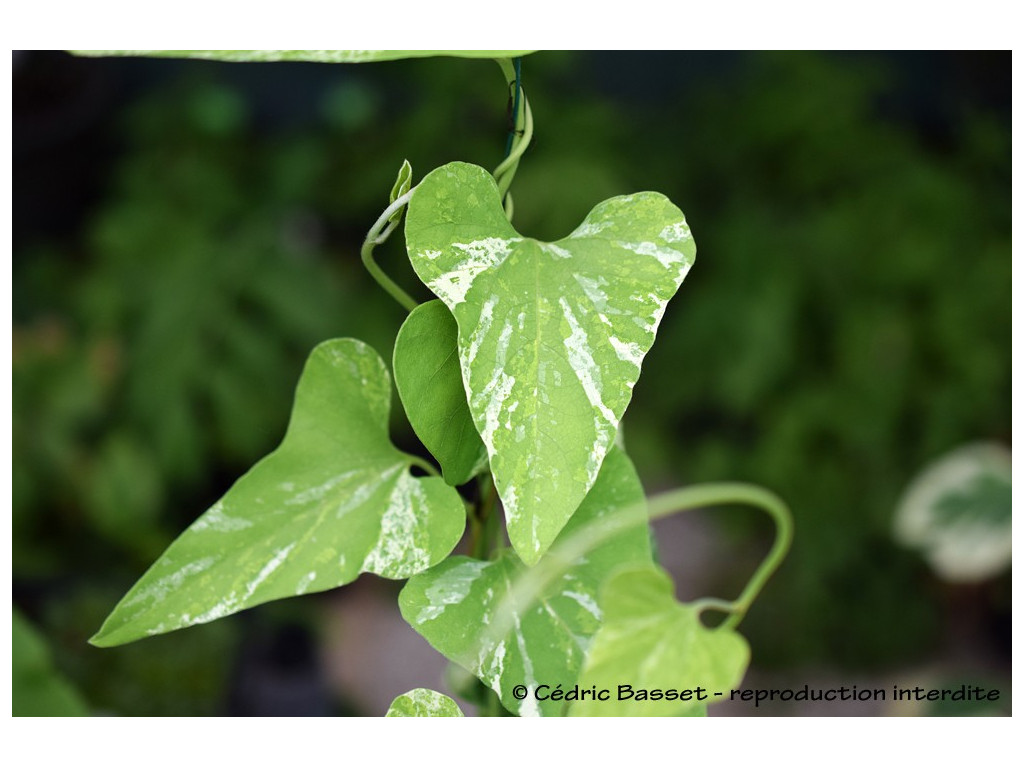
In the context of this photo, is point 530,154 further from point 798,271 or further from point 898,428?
point 898,428

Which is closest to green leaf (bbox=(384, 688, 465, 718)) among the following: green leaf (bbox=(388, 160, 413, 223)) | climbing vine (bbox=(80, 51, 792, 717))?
climbing vine (bbox=(80, 51, 792, 717))

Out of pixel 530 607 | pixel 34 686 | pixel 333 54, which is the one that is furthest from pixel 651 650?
pixel 34 686

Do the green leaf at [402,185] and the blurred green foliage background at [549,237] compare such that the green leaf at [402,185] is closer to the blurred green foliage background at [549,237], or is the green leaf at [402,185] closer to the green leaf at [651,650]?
the green leaf at [651,650]

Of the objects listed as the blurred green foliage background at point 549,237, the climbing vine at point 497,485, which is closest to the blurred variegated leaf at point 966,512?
the blurred green foliage background at point 549,237

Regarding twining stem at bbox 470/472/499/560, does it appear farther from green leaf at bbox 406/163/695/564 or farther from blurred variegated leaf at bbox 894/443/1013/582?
blurred variegated leaf at bbox 894/443/1013/582

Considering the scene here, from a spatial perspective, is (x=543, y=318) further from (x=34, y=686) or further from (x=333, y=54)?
(x=34, y=686)
